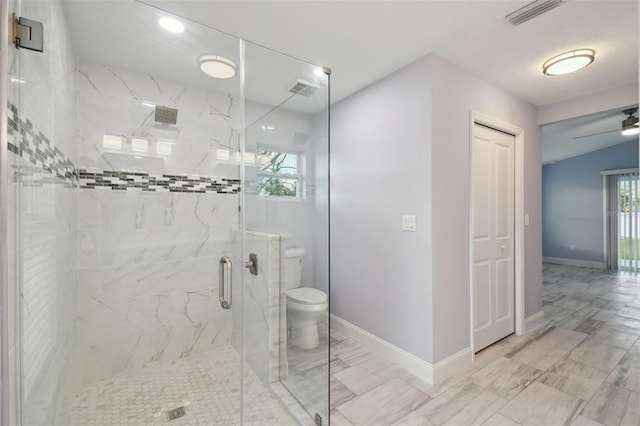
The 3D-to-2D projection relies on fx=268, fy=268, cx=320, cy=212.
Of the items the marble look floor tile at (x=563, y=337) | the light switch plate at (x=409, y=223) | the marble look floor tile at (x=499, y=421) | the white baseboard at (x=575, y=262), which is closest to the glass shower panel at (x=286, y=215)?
the light switch plate at (x=409, y=223)

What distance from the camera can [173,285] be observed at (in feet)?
6.70

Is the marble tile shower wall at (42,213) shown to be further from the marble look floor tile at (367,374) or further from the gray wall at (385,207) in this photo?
the gray wall at (385,207)

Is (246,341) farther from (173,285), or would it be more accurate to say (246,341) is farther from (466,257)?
(466,257)

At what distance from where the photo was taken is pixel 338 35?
1826 mm

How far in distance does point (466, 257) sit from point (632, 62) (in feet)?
6.56

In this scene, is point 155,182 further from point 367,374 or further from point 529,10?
point 529,10

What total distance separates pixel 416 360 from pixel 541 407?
0.76m

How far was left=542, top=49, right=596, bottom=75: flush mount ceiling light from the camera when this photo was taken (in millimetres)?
1982

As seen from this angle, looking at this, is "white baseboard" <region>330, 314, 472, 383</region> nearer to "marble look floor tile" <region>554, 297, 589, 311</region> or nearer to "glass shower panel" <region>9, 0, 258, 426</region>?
"glass shower panel" <region>9, 0, 258, 426</region>

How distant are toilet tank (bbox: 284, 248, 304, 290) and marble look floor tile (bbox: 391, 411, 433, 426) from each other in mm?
994

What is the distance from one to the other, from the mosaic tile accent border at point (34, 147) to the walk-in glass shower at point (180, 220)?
0.17 ft

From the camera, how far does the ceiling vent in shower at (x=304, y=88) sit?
1794mm

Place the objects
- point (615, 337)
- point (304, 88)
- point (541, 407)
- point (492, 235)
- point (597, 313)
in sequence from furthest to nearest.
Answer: point (597, 313), point (615, 337), point (492, 235), point (304, 88), point (541, 407)

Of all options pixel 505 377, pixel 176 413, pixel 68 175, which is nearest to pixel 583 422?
pixel 505 377
